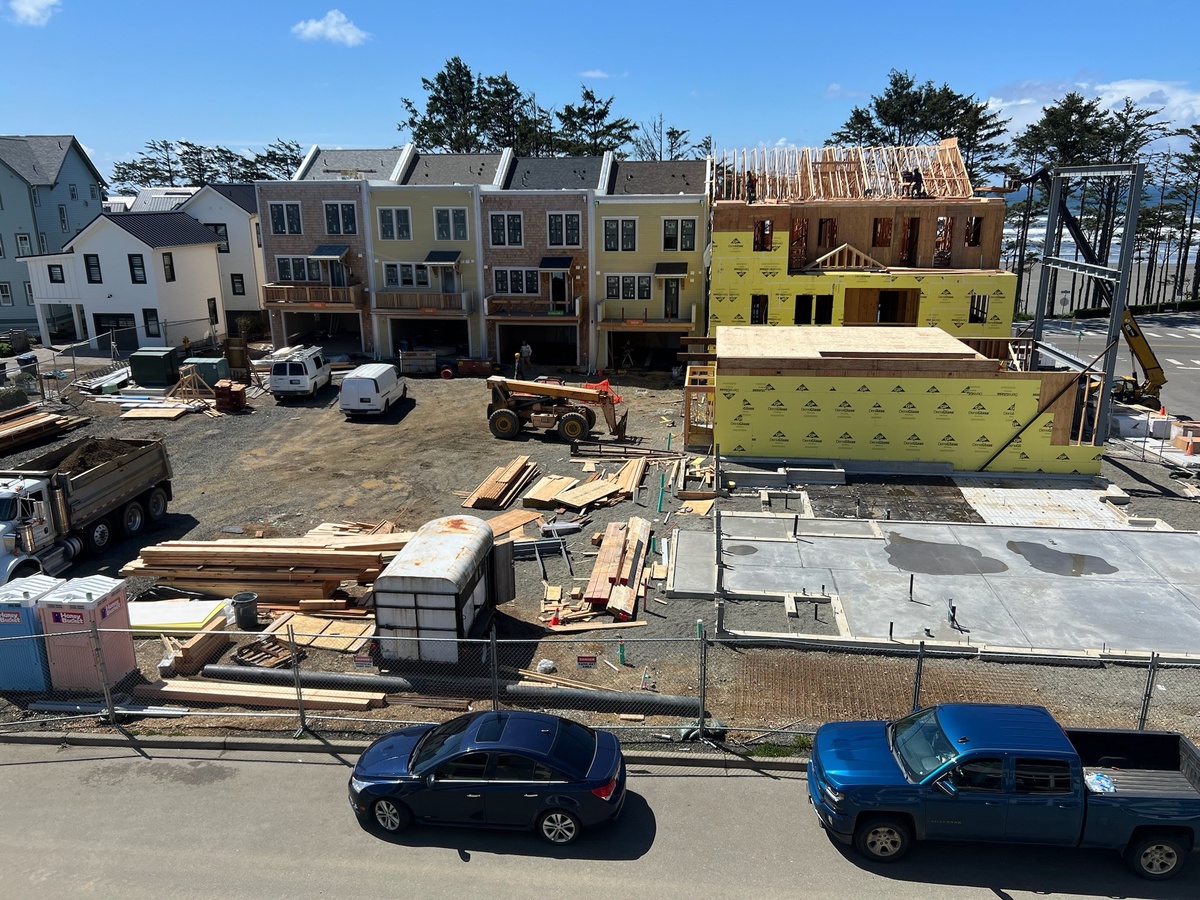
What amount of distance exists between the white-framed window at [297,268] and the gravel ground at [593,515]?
10.3 meters

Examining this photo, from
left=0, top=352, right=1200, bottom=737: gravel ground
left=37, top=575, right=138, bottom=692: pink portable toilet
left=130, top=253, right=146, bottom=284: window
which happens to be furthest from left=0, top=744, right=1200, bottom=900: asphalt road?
left=130, top=253, right=146, bottom=284: window

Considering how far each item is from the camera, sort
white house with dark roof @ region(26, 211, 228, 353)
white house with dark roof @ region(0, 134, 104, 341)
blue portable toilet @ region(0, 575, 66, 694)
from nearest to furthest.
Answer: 1. blue portable toilet @ region(0, 575, 66, 694)
2. white house with dark roof @ region(26, 211, 228, 353)
3. white house with dark roof @ region(0, 134, 104, 341)

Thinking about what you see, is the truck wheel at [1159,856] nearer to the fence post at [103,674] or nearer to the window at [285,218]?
the fence post at [103,674]

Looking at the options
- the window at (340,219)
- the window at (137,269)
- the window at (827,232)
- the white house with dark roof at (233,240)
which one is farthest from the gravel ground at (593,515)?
the white house with dark roof at (233,240)

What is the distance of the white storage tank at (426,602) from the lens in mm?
14227

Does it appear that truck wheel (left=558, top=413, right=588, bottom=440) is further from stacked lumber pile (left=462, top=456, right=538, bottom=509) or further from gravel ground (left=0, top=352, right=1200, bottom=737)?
stacked lumber pile (left=462, top=456, right=538, bottom=509)

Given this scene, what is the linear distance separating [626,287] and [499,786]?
34640 millimetres

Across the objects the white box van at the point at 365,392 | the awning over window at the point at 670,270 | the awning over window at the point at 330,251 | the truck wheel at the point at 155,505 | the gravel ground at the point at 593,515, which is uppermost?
the awning over window at the point at 330,251

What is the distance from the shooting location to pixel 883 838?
995 centimetres

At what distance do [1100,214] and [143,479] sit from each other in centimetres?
6668

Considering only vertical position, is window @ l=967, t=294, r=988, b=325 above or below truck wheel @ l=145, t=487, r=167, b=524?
above

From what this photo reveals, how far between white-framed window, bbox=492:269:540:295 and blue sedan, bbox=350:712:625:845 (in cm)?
3469

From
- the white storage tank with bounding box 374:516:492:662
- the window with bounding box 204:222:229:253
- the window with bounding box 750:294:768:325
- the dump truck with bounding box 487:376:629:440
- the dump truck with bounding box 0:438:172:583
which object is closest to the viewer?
the white storage tank with bounding box 374:516:492:662

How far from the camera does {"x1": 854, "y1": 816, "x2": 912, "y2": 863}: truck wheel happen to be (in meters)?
9.90
